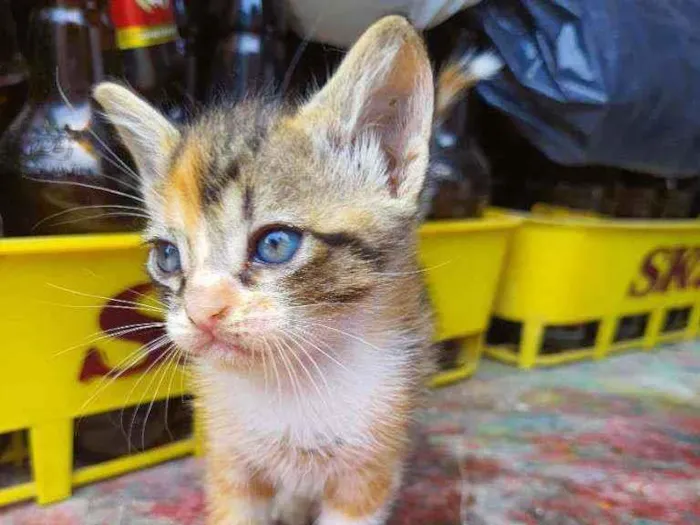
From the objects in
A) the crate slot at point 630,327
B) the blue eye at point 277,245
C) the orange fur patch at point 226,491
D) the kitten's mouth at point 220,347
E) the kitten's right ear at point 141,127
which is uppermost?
the kitten's right ear at point 141,127

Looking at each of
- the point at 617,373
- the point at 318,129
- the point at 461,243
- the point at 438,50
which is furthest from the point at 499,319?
the point at 318,129

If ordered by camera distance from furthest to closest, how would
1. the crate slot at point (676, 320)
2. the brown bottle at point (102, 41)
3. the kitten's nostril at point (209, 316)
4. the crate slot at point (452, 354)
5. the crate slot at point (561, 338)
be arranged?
the crate slot at point (676, 320)
the crate slot at point (561, 338)
the crate slot at point (452, 354)
the brown bottle at point (102, 41)
the kitten's nostril at point (209, 316)

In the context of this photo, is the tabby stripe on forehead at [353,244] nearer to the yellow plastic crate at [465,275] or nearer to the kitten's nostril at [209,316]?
the kitten's nostril at [209,316]

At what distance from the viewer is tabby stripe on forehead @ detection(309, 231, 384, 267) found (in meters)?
0.51

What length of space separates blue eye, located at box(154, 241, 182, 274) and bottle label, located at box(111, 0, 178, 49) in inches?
10.9

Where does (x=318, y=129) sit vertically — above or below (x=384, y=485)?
above

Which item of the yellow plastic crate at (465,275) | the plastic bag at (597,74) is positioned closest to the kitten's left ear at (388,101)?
the yellow plastic crate at (465,275)

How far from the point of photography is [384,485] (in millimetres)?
624

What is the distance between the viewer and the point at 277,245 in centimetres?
50

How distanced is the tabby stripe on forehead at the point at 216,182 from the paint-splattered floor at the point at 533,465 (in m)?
0.38

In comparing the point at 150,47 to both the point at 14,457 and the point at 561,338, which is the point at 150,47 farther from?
the point at 561,338

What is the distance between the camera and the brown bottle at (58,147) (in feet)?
2.22

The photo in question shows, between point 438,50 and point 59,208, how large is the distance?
24.9 inches

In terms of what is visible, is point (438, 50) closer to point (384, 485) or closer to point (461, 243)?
point (461, 243)
